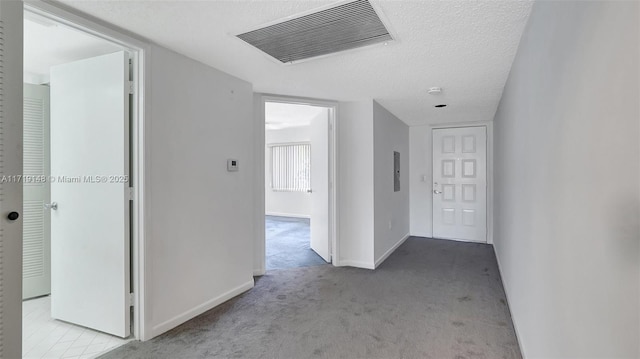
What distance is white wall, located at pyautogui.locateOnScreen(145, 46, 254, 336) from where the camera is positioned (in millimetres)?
2277

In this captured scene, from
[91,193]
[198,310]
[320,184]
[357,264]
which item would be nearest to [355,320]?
[198,310]

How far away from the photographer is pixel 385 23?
1.85m

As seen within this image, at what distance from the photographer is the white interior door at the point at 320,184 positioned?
4.14 meters

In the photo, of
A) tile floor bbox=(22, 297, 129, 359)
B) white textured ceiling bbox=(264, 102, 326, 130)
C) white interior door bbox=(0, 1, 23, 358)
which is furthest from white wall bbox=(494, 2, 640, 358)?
white textured ceiling bbox=(264, 102, 326, 130)

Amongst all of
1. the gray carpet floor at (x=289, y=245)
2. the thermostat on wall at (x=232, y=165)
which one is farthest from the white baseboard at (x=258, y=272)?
the thermostat on wall at (x=232, y=165)

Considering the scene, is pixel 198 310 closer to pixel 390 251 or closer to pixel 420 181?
pixel 390 251

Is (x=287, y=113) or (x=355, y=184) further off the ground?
(x=287, y=113)

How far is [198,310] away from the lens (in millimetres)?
2615

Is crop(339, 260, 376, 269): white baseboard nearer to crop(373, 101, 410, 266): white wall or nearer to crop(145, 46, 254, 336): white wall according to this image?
crop(373, 101, 410, 266): white wall

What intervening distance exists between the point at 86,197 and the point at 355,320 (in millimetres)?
2292

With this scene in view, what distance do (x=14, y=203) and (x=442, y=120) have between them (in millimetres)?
5314

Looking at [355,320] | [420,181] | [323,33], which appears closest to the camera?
[323,33]

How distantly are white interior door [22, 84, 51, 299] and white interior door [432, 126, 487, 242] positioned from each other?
18.0 feet

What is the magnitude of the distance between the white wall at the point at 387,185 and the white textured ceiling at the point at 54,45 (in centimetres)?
288
